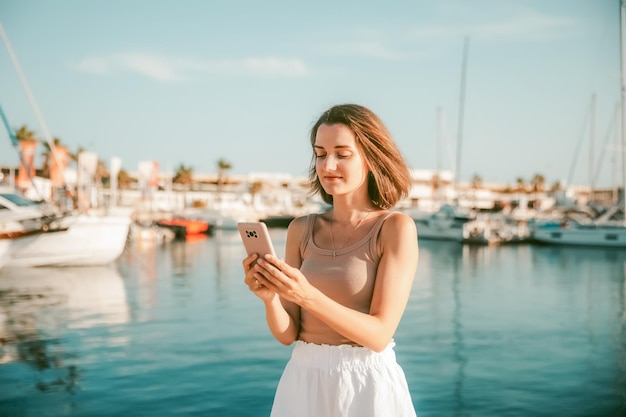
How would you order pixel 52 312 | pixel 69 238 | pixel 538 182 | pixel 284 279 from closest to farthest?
pixel 284 279
pixel 52 312
pixel 69 238
pixel 538 182

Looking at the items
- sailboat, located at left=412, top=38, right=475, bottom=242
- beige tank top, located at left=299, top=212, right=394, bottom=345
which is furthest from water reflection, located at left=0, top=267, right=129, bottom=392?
sailboat, located at left=412, top=38, right=475, bottom=242

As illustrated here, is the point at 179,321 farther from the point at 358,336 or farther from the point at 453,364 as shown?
the point at 358,336

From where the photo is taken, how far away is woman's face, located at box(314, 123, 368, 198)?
2256 millimetres

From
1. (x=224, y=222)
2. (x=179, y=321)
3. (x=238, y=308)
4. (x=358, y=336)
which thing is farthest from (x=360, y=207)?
(x=224, y=222)

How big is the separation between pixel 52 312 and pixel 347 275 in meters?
14.8

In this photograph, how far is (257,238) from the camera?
2.03 meters

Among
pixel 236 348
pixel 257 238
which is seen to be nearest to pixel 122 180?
pixel 236 348

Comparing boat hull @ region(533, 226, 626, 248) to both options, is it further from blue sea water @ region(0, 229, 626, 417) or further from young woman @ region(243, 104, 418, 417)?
young woman @ region(243, 104, 418, 417)

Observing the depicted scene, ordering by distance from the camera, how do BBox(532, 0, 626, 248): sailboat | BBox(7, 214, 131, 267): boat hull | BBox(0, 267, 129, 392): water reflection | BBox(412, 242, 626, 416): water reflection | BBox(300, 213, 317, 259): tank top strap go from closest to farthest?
1. BBox(300, 213, 317, 259): tank top strap
2. BBox(412, 242, 626, 416): water reflection
3. BBox(0, 267, 129, 392): water reflection
4. BBox(7, 214, 131, 267): boat hull
5. BBox(532, 0, 626, 248): sailboat

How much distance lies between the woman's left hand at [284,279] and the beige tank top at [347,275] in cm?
27

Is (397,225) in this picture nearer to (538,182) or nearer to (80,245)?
(80,245)

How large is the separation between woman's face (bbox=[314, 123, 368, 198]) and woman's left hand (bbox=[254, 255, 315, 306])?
1.33 feet

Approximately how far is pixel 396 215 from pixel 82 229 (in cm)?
2542

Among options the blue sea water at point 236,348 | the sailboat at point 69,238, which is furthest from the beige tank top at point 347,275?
the sailboat at point 69,238
